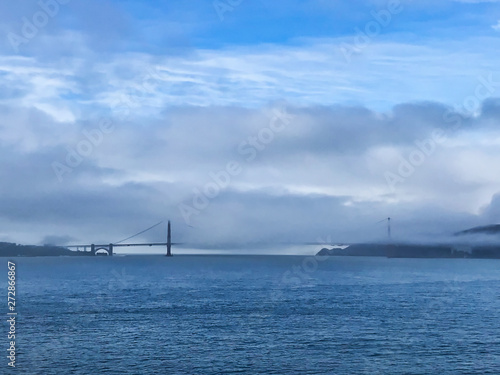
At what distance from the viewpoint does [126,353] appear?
139ft

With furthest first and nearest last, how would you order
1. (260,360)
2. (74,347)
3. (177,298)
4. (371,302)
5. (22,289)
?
(22,289)
(177,298)
(371,302)
(74,347)
(260,360)

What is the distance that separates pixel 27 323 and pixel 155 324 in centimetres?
1178

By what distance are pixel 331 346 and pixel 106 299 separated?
41.1m

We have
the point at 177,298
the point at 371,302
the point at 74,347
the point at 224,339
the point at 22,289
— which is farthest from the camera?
the point at 22,289

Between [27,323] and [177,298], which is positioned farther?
[177,298]

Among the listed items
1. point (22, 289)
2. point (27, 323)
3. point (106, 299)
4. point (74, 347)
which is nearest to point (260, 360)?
point (74, 347)

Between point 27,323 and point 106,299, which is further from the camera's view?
point 106,299

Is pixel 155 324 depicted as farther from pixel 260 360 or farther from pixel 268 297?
pixel 268 297

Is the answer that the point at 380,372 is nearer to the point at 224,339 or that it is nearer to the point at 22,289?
the point at 224,339

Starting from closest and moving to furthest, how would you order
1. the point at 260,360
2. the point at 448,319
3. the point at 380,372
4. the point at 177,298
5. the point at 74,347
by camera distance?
the point at 380,372
the point at 260,360
the point at 74,347
the point at 448,319
the point at 177,298

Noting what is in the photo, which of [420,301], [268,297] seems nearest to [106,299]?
[268,297]

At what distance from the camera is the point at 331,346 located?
45.0m

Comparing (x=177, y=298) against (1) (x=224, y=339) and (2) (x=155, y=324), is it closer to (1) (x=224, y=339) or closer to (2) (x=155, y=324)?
(2) (x=155, y=324)

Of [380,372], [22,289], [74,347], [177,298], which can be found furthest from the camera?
[22,289]
